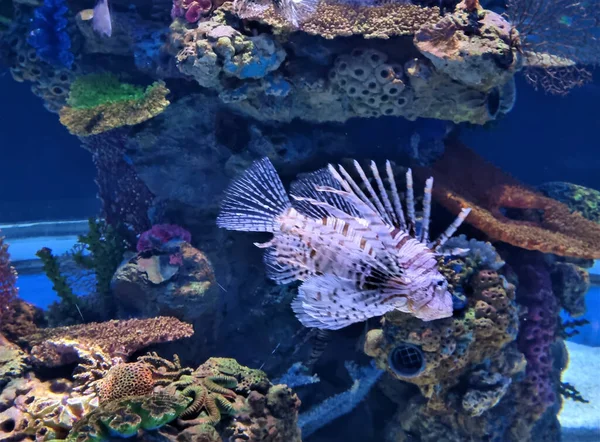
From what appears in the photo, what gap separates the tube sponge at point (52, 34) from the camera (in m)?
5.10

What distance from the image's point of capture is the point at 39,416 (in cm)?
266

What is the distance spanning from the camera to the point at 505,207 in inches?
201

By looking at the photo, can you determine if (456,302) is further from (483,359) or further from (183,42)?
(183,42)

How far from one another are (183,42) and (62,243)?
624 centimetres

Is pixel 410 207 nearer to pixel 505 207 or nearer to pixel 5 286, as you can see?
pixel 505 207

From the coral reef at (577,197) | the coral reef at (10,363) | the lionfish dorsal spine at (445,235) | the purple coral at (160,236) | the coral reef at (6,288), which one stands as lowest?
the coral reef at (10,363)

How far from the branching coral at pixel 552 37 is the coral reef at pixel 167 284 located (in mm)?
3721

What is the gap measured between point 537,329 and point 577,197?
2141 mm

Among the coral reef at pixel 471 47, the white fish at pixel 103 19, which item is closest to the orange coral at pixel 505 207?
the coral reef at pixel 471 47

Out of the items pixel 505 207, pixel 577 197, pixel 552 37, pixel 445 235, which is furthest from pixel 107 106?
pixel 577 197

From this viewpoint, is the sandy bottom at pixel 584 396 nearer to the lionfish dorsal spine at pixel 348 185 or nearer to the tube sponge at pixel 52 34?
the lionfish dorsal spine at pixel 348 185

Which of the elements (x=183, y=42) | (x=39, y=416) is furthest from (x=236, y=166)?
(x=39, y=416)

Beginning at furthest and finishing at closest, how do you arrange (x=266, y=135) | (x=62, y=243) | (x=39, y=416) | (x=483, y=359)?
1. (x=62, y=243)
2. (x=266, y=135)
3. (x=483, y=359)
4. (x=39, y=416)

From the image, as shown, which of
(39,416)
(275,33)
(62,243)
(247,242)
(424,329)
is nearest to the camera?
(39,416)
